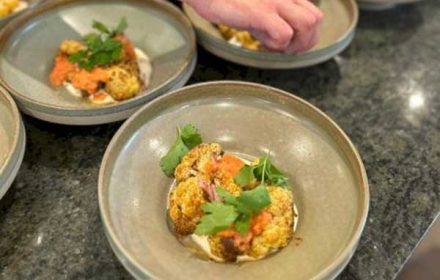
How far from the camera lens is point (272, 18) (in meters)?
1.13

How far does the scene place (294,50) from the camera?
1.21 m

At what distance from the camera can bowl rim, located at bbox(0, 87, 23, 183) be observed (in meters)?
0.92

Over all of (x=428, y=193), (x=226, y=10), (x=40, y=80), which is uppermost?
(x=226, y=10)

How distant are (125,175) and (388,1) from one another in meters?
0.99

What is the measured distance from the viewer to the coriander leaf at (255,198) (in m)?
0.84

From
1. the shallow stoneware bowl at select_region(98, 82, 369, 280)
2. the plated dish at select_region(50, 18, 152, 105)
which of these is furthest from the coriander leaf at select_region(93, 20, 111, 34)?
the shallow stoneware bowl at select_region(98, 82, 369, 280)

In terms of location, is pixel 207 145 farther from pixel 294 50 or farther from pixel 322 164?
pixel 294 50

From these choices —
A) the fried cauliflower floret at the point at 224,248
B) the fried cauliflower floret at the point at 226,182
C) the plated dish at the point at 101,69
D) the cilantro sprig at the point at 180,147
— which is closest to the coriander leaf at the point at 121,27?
the plated dish at the point at 101,69

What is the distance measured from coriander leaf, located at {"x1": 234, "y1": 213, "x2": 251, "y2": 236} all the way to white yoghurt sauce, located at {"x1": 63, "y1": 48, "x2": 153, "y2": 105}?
504mm

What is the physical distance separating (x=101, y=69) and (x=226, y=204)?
22.2 inches

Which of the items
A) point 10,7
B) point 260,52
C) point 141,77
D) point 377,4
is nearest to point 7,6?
point 10,7

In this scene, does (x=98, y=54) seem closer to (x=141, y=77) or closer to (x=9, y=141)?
(x=141, y=77)

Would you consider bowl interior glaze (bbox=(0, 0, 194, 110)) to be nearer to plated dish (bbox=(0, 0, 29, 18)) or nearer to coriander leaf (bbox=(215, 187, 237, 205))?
plated dish (bbox=(0, 0, 29, 18))

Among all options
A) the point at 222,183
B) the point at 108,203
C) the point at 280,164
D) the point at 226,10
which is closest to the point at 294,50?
the point at 226,10
